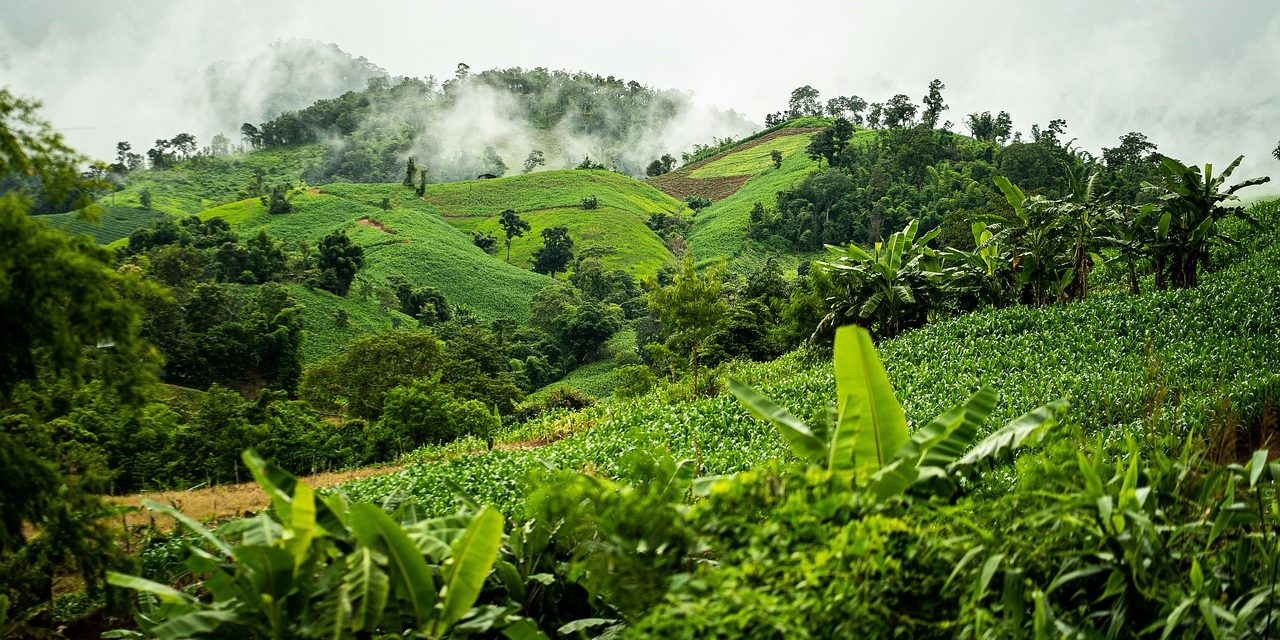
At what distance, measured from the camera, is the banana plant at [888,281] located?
15383 mm

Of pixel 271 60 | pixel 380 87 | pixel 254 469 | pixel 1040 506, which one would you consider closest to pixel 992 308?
pixel 1040 506

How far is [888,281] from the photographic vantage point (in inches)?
615

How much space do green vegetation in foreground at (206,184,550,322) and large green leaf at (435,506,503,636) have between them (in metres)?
43.2

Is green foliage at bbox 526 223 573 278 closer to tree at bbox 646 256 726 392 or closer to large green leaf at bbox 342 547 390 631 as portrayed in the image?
tree at bbox 646 256 726 392

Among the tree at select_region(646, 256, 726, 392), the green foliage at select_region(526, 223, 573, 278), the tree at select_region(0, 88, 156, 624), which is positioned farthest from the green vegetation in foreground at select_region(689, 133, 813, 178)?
the tree at select_region(0, 88, 156, 624)

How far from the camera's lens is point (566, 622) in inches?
165

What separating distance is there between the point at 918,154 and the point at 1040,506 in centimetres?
5916

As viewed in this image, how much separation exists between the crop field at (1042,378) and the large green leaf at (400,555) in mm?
4534

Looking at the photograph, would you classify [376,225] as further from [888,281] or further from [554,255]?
[888,281]

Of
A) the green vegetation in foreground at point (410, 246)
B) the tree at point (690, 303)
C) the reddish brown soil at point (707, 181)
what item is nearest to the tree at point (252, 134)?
the green vegetation in foreground at point (410, 246)

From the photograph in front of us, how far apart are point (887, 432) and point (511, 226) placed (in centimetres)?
6239

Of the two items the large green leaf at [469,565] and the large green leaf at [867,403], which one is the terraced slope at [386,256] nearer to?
the large green leaf at [469,565]

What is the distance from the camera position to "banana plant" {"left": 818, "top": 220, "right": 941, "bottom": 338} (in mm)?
15383

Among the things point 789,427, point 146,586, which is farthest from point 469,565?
point 789,427
